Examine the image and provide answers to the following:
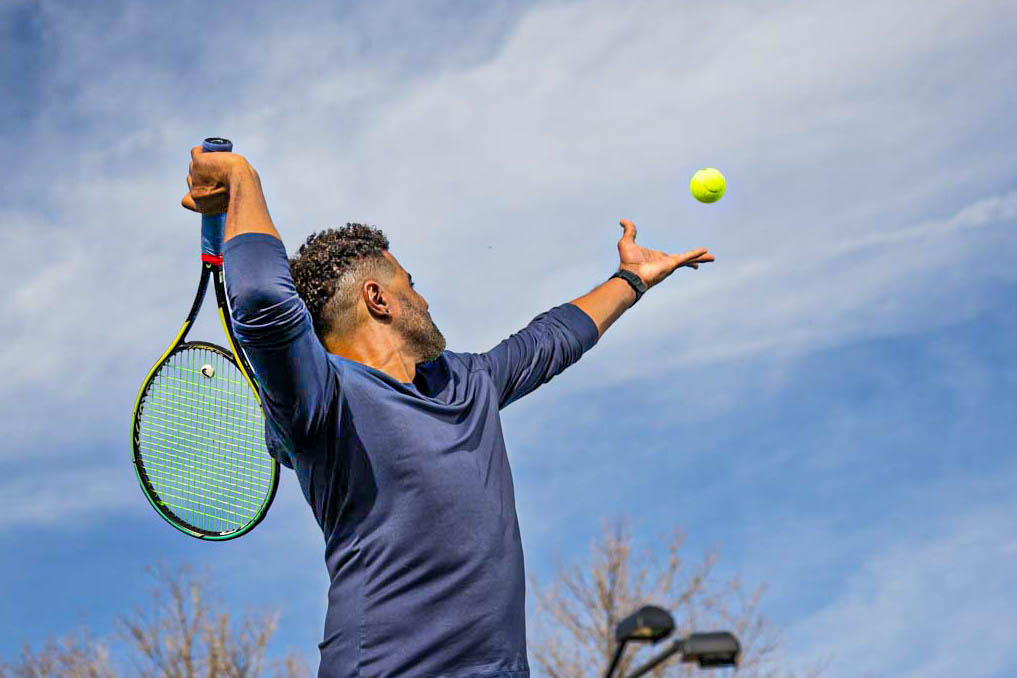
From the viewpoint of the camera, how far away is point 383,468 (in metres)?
3.65

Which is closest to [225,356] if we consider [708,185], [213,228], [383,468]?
[213,228]

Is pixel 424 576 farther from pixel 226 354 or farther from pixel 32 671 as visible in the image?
pixel 32 671

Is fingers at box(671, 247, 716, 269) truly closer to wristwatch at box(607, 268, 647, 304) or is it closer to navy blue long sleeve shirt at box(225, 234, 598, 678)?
wristwatch at box(607, 268, 647, 304)

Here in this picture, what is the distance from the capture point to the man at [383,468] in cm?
350

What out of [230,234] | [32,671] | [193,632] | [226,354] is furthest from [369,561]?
[32,671]

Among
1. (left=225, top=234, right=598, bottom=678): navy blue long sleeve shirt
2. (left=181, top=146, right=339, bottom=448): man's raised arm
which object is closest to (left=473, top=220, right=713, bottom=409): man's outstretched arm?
(left=225, top=234, right=598, bottom=678): navy blue long sleeve shirt

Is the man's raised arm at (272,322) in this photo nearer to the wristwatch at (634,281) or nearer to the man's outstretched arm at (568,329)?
the man's outstretched arm at (568,329)

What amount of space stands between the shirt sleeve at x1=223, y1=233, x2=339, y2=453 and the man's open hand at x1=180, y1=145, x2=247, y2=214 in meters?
0.33

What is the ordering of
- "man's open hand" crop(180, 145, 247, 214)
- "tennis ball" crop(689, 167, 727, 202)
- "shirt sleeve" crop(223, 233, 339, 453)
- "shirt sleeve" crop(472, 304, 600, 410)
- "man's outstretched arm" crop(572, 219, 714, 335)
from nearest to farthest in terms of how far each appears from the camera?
"shirt sleeve" crop(223, 233, 339, 453) → "man's open hand" crop(180, 145, 247, 214) → "shirt sleeve" crop(472, 304, 600, 410) → "man's outstretched arm" crop(572, 219, 714, 335) → "tennis ball" crop(689, 167, 727, 202)

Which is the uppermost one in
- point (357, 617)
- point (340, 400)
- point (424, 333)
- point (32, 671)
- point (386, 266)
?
point (32, 671)

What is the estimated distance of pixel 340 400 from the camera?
370cm

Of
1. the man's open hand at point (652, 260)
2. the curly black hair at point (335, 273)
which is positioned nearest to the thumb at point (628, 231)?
the man's open hand at point (652, 260)

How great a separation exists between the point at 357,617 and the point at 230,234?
113cm

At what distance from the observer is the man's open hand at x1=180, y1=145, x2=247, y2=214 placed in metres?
3.84
